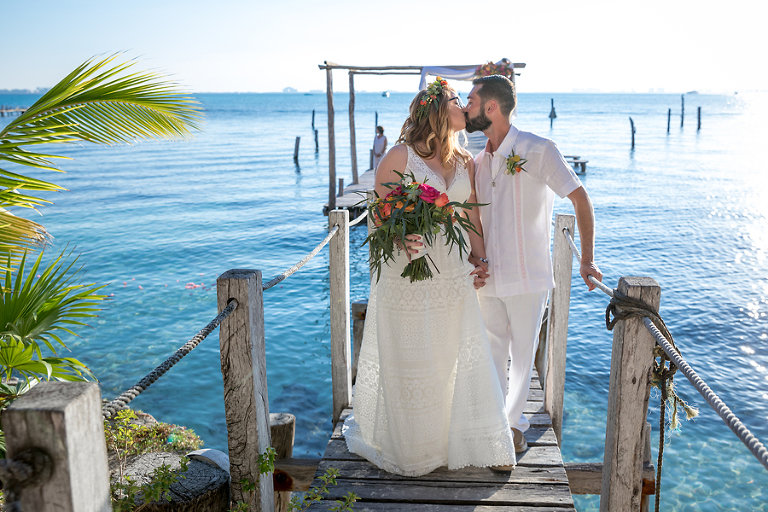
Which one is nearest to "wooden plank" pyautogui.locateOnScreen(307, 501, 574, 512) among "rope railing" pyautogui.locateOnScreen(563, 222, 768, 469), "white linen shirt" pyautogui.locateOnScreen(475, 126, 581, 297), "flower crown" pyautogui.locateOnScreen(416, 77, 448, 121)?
"white linen shirt" pyautogui.locateOnScreen(475, 126, 581, 297)

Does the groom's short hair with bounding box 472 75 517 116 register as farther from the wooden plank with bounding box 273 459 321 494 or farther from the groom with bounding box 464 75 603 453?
the wooden plank with bounding box 273 459 321 494

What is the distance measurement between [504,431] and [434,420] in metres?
0.42

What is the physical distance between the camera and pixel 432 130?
3240 mm

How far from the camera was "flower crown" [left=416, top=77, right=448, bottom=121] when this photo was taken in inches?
125

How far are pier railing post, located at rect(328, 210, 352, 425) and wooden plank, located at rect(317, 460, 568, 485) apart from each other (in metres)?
1.11

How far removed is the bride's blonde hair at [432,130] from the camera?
3188 millimetres

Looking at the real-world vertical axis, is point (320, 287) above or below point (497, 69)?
below

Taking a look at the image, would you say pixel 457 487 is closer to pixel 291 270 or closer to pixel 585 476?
pixel 585 476

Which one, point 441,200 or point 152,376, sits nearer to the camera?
point 152,376

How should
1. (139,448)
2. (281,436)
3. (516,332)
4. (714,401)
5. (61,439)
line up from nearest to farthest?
(61,439), (714,401), (516,332), (281,436), (139,448)

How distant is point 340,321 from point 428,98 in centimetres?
201

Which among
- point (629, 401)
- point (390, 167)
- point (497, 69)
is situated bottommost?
point (629, 401)

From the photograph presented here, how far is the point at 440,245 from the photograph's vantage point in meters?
3.25

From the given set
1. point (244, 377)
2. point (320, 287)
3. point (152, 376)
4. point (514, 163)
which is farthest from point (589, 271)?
point (320, 287)
